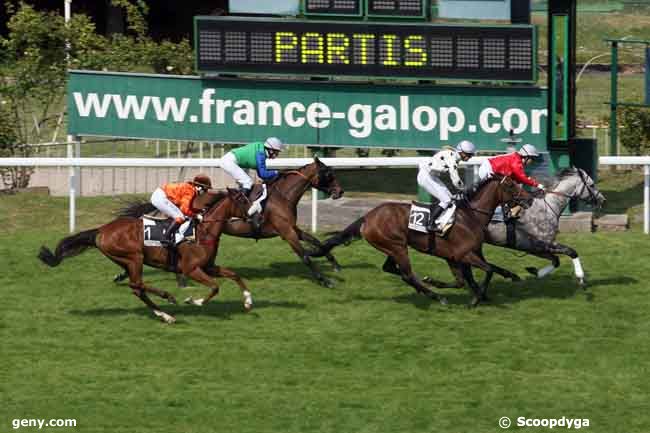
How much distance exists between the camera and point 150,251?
1208 centimetres

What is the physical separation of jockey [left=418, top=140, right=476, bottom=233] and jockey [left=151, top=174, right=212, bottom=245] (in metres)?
1.87

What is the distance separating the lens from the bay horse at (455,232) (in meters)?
12.4

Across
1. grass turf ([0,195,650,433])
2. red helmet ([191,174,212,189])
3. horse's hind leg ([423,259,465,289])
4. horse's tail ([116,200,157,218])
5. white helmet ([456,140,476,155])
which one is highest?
white helmet ([456,140,476,155])

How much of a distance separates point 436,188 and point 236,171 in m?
2.08

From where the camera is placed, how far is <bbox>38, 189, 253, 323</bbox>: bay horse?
39.4 feet

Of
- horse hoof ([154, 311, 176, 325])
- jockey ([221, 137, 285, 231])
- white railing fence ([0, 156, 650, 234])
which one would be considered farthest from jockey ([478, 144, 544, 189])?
horse hoof ([154, 311, 176, 325])

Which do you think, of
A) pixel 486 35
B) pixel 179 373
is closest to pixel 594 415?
pixel 179 373

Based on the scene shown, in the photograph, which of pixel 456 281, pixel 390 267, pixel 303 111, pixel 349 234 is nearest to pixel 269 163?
pixel 303 111

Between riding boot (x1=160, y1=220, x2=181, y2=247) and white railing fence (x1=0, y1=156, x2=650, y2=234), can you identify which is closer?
riding boot (x1=160, y1=220, x2=181, y2=247)

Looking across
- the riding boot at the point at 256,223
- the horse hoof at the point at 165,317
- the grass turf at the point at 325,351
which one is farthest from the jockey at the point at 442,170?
the horse hoof at the point at 165,317

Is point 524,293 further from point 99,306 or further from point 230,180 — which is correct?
point 230,180

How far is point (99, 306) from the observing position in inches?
498

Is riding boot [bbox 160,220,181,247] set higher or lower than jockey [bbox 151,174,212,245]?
lower

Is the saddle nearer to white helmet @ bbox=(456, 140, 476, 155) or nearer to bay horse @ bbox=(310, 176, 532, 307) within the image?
bay horse @ bbox=(310, 176, 532, 307)
